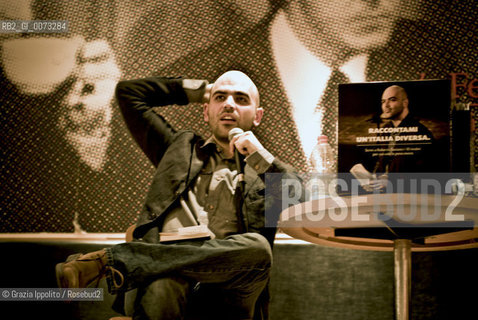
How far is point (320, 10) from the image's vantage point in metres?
2.74

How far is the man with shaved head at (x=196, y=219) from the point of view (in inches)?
58.7

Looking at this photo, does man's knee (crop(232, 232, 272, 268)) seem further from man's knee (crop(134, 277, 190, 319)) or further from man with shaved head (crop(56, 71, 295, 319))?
man's knee (crop(134, 277, 190, 319))

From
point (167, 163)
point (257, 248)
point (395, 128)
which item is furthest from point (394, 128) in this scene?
point (167, 163)

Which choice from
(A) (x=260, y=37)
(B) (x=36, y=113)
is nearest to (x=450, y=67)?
(A) (x=260, y=37)

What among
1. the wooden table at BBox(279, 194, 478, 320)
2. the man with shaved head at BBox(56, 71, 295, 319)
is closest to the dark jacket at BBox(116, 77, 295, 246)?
the man with shaved head at BBox(56, 71, 295, 319)

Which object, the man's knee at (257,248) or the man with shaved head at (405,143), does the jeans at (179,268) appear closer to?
the man's knee at (257,248)

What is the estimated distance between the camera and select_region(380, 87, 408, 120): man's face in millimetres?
1561

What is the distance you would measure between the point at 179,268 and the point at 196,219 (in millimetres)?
446

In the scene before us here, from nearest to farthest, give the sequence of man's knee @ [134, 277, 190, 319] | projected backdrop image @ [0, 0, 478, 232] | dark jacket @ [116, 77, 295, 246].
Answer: man's knee @ [134, 277, 190, 319] < dark jacket @ [116, 77, 295, 246] < projected backdrop image @ [0, 0, 478, 232]

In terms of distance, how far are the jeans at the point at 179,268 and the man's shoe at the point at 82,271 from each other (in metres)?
0.03

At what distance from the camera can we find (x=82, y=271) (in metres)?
1.48

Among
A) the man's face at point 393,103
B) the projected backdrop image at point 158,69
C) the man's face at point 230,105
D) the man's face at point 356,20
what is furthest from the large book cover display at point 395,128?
the man's face at point 356,20

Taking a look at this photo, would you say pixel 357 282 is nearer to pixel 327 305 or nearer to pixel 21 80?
pixel 327 305

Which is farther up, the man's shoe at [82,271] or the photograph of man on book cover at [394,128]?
the photograph of man on book cover at [394,128]
